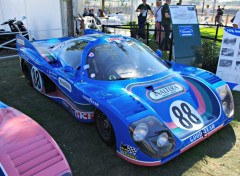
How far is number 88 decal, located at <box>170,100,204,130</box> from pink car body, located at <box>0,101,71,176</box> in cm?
148

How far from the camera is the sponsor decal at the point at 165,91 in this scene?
2966 millimetres

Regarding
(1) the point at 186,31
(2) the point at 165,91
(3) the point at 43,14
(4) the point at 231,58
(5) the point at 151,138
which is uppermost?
(3) the point at 43,14

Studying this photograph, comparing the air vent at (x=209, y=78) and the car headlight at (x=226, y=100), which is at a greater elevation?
the air vent at (x=209, y=78)

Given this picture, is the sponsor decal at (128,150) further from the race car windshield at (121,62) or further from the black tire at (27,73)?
the black tire at (27,73)

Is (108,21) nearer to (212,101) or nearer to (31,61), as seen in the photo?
(31,61)

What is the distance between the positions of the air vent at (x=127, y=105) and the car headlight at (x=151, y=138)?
Result: 0.14 meters

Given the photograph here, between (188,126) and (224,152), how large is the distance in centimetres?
57

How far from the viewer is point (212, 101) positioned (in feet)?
10.5

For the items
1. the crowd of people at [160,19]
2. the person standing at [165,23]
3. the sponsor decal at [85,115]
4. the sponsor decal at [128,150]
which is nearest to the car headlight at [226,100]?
the sponsor decal at [128,150]

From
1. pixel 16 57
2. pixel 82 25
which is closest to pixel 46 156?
pixel 16 57

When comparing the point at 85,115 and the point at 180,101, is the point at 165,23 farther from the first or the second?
the point at 85,115

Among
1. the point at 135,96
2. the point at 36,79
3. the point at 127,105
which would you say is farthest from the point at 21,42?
the point at 127,105

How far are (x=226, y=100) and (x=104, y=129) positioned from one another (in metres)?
1.73

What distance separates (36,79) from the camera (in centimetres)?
457
